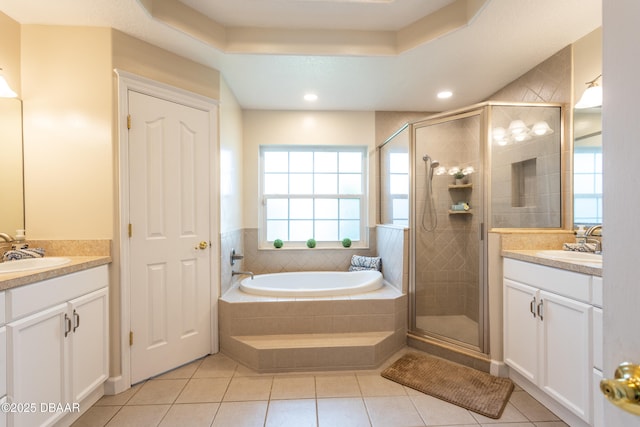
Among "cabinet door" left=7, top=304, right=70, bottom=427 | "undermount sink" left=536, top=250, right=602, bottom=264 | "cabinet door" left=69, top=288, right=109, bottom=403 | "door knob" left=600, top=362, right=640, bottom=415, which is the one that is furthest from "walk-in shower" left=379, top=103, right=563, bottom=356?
"cabinet door" left=7, top=304, right=70, bottom=427

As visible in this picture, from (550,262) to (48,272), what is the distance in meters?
2.67

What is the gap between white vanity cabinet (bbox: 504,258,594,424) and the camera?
145 centimetres

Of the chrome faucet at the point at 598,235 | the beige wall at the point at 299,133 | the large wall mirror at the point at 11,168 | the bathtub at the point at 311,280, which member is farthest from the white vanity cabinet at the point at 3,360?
the chrome faucet at the point at 598,235

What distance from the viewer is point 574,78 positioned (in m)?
2.07

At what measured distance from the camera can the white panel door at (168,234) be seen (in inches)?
78.1

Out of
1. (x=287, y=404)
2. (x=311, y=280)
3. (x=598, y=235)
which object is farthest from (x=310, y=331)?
(x=598, y=235)

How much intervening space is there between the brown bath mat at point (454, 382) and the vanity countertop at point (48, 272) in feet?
6.71

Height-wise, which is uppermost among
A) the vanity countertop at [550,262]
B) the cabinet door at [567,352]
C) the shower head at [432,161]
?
the shower head at [432,161]

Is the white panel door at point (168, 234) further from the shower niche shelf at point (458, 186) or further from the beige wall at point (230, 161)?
the shower niche shelf at point (458, 186)

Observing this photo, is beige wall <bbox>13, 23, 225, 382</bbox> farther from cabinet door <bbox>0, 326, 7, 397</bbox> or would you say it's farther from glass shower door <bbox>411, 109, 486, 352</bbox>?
glass shower door <bbox>411, 109, 486, 352</bbox>

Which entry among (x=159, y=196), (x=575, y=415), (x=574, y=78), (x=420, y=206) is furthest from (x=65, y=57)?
(x=575, y=415)

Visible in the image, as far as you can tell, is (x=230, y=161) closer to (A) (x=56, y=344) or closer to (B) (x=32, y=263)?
(B) (x=32, y=263)

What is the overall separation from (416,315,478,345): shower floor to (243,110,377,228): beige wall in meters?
1.27

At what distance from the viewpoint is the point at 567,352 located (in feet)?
5.06
